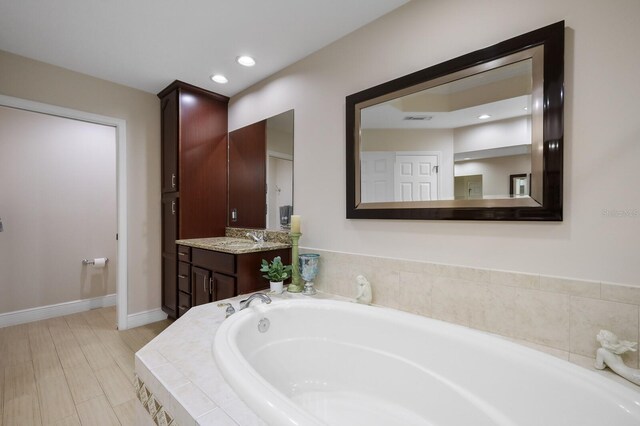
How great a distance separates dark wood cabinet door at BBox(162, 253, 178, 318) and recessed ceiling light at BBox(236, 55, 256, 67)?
6.10 ft

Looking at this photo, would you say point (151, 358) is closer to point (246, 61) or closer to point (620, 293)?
point (620, 293)

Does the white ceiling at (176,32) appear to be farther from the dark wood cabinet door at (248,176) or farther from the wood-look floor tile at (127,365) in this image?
the wood-look floor tile at (127,365)

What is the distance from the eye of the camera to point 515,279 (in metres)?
1.32

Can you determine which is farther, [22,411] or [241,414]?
[22,411]

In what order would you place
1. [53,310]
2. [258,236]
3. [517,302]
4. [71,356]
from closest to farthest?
[517,302] → [71,356] → [258,236] → [53,310]

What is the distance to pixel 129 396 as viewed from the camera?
1.85 meters

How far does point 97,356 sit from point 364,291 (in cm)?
223

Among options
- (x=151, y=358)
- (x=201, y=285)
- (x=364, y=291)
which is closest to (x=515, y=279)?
(x=364, y=291)

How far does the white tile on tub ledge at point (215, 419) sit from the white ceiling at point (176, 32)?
1977mm

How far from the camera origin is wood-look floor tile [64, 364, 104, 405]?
1844 millimetres

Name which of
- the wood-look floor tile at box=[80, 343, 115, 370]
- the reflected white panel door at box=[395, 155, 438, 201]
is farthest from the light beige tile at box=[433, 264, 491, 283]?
the wood-look floor tile at box=[80, 343, 115, 370]

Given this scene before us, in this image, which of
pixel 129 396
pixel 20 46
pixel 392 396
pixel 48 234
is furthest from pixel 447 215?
pixel 48 234

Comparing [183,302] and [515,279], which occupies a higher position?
[515,279]

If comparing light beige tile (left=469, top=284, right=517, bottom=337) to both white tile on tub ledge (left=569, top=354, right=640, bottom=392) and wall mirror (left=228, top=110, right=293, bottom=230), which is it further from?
wall mirror (left=228, top=110, right=293, bottom=230)
